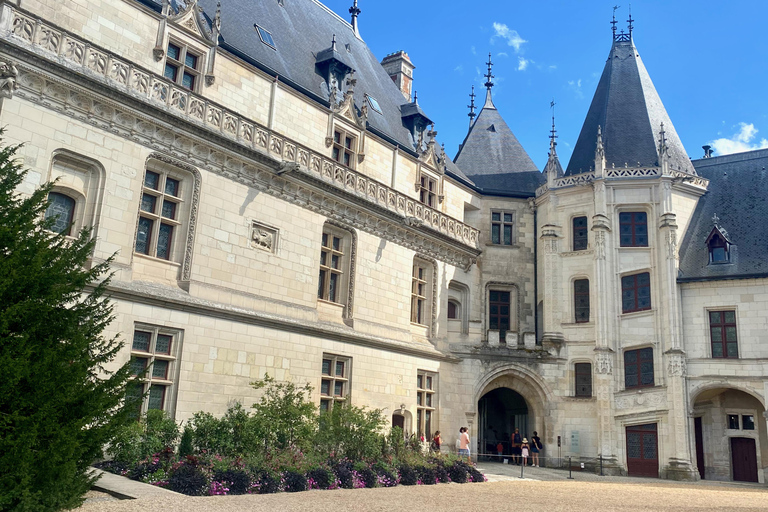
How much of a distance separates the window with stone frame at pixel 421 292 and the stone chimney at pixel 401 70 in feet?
34.7

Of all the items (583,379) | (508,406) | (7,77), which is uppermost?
(7,77)

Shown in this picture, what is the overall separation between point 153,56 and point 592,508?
42.4 ft

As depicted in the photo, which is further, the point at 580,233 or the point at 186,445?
the point at 580,233

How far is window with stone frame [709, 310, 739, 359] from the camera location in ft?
73.3

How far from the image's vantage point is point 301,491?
11.9 metres

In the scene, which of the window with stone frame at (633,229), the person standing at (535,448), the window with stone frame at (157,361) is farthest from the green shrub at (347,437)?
the window with stone frame at (633,229)

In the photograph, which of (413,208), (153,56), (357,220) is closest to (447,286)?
(413,208)

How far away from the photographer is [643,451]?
22.1 meters

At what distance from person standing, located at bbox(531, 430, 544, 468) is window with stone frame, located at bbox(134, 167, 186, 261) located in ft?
43.8

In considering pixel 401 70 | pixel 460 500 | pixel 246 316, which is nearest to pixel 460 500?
pixel 460 500

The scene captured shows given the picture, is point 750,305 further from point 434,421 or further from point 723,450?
point 434,421

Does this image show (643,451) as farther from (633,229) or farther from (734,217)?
(734,217)

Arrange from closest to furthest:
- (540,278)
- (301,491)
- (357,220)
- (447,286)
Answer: (301,491) < (357,220) < (447,286) < (540,278)

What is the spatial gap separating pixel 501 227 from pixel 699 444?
9878 mm
